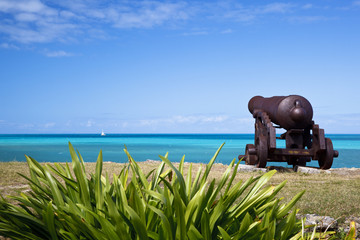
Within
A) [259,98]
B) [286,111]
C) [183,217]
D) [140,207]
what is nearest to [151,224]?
[140,207]

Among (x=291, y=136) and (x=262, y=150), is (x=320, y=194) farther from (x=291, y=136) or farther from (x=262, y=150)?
(x=291, y=136)

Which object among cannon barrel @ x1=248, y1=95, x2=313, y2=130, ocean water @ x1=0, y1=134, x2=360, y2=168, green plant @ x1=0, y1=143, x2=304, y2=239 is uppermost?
cannon barrel @ x1=248, y1=95, x2=313, y2=130

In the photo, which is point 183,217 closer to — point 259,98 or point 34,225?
point 34,225

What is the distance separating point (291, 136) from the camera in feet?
38.1

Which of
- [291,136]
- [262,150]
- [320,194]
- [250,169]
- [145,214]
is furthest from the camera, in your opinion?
[291,136]

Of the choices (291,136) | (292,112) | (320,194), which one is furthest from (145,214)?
(291,136)

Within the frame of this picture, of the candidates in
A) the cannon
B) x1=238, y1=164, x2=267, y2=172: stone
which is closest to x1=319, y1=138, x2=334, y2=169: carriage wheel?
the cannon

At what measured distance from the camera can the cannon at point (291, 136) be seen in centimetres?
1102

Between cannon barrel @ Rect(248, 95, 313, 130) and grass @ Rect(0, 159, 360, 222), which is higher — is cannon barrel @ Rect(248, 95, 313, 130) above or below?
above

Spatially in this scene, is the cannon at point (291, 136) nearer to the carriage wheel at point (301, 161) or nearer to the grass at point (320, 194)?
the carriage wheel at point (301, 161)

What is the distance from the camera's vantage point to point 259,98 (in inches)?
538

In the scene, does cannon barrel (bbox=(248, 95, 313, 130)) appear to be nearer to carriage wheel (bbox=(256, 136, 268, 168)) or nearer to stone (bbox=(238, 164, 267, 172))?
carriage wheel (bbox=(256, 136, 268, 168))

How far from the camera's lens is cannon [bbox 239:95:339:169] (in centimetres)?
1102

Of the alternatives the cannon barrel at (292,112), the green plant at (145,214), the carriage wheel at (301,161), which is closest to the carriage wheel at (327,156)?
the cannon barrel at (292,112)
